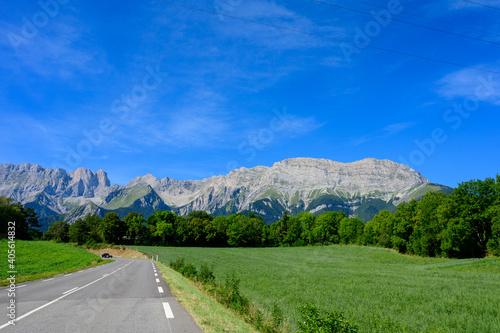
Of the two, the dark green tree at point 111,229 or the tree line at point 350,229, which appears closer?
the tree line at point 350,229

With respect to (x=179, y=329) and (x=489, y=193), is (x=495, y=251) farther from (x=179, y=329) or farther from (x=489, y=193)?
(x=179, y=329)

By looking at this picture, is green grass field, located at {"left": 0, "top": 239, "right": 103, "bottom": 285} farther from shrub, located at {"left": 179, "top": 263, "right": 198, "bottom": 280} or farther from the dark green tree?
the dark green tree

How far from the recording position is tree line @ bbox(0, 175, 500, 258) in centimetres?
5869

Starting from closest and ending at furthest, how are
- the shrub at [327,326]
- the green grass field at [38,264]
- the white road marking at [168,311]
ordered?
the shrub at [327,326], the white road marking at [168,311], the green grass field at [38,264]

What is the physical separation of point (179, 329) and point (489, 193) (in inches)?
2898

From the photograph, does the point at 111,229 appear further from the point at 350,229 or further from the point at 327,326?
the point at 327,326

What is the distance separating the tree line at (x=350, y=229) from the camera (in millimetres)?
58688

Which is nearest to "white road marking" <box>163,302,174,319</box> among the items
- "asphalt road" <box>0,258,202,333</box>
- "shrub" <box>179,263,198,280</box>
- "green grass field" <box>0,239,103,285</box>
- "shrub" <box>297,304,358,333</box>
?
"asphalt road" <box>0,258,202,333</box>

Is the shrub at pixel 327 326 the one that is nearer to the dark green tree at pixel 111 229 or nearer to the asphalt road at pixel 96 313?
the asphalt road at pixel 96 313

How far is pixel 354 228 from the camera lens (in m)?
124

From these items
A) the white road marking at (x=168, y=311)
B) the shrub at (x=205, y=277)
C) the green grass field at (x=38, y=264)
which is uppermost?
the white road marking at (x=168, y=311)

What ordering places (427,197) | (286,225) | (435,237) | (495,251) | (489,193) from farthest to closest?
(286,225) → (427,197) → (435,237) → (489,193) → (495,251)

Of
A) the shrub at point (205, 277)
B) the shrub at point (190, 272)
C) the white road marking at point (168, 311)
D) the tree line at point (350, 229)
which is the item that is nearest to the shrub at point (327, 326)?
the white road marking at point (168, 311)

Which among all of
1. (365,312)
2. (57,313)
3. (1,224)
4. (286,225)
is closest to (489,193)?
(365,312)
